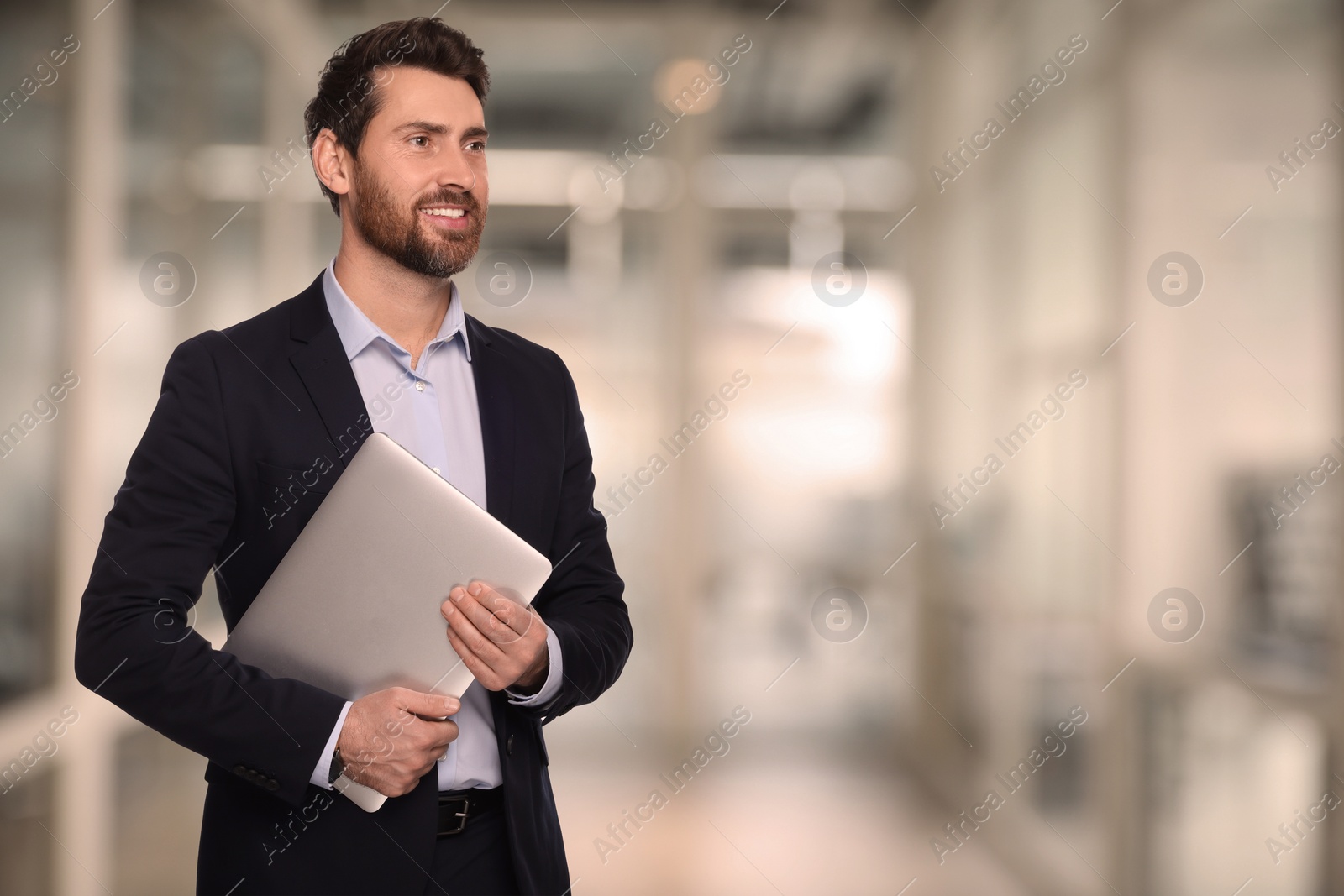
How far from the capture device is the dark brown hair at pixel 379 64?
146cm

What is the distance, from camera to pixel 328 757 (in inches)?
46.9

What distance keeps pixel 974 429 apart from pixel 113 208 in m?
3.78

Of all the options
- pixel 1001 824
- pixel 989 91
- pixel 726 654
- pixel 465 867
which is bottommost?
pixel 1001 824

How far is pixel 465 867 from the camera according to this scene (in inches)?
53.1

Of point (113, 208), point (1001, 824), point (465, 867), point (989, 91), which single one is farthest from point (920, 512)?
point (465, 867)

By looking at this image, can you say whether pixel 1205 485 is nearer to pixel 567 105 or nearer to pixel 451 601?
pixel 451 601

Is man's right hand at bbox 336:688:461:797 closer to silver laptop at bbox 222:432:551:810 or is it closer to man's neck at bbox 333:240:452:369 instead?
silver laptop at bbox 222:432:551:810

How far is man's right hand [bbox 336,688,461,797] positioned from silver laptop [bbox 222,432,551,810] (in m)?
0.04

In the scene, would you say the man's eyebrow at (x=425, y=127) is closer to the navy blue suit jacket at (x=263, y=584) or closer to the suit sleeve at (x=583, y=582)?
the navy blue suit jacket at (x=263, y=584)

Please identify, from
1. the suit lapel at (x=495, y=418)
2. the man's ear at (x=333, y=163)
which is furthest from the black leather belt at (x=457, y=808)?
the man's ear at (x=333, y=163)

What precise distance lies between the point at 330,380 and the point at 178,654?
38 cm

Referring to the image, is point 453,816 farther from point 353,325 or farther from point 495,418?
point 353,325

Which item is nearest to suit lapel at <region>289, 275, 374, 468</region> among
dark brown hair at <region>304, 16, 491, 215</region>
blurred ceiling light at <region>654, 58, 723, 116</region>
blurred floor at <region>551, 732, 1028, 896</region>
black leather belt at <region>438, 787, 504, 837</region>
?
dark brown hair at <region>304, 16, 491, 215</region>

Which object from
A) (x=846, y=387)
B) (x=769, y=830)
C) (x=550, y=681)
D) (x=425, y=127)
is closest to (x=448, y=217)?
(x=425, y=127)
